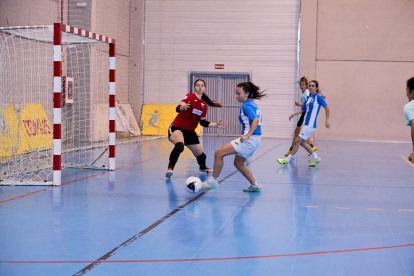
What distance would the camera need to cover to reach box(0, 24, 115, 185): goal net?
9984 millimetres

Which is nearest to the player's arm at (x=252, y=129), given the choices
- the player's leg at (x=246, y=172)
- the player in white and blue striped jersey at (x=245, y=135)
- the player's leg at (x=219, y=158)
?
the player in white and blue striped jersey at (x=245, y=135)

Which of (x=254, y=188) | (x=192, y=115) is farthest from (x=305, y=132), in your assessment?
(x=254, y=188)

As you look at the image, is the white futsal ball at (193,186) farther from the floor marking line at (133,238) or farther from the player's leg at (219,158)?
the player's leg at (219,158)

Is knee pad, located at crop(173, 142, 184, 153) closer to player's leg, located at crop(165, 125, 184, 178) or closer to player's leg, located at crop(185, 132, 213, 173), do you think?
player's leg, located at crop(165, 125, 184, 178)

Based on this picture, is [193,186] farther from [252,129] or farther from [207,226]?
[207,226]

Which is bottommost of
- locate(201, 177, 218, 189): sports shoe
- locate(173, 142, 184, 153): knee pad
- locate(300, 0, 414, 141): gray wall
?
locate(201, 177, 218, 189): sports shoe

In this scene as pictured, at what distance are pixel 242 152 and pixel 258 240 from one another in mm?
3011

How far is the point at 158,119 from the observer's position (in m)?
25.7

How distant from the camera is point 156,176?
36.5 feet

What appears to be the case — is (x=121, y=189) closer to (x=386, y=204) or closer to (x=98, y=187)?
(x=98, y=187)

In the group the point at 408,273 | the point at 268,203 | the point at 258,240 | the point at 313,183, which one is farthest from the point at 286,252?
the point at 313,183

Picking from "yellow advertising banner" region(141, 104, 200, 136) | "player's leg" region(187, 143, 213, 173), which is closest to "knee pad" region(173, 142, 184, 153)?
"player's leg" region(187, 143, 213, 173)

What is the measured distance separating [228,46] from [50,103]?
11.3m

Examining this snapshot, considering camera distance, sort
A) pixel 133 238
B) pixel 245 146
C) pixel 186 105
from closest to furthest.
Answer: pixel 133 238 < pixel 245 146 < pixel 186 105
